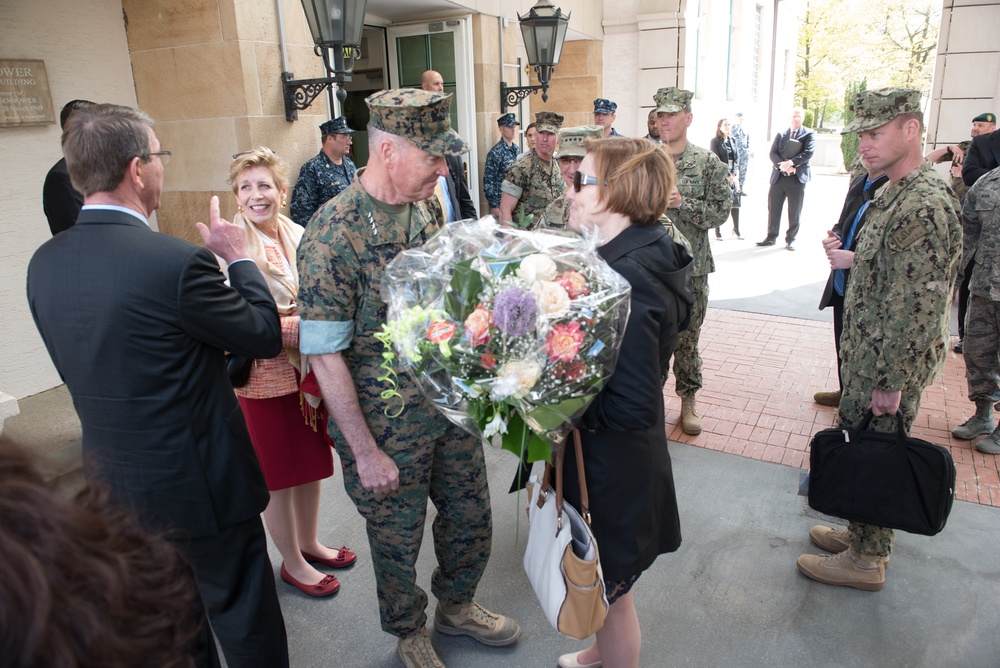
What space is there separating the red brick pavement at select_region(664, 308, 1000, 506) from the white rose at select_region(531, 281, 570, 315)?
3.13 meters

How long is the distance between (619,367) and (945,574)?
7.75 feet

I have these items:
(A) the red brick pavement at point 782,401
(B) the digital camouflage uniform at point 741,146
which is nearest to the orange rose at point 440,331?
(A) the red brick pavement at point 782,401

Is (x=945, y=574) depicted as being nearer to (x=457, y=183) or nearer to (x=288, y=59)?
(x=457, y=183)

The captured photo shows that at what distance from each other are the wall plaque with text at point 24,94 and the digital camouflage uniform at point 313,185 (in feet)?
5.52

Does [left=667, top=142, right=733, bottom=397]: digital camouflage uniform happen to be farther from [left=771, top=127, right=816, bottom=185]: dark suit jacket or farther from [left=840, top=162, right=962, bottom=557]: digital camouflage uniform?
[left=771, top=127, right=816, bottom=185]: dark suit jacket

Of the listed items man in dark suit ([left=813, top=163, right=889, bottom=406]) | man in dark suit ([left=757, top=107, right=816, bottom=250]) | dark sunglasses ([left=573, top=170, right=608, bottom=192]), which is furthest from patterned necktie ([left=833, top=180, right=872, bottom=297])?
man in dark suit ([left=757, top=107, right=816, bottom=250])

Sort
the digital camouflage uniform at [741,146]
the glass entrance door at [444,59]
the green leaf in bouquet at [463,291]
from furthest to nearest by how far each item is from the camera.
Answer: the digital camouflage uniform at [741,146]
the glass entrance door at [444,59]
the green leaf in bouquet at [463,291]

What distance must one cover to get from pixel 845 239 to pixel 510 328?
9.85ft

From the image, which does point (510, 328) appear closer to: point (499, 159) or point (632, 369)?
point (632, 369)

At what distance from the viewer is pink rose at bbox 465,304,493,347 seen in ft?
5.90

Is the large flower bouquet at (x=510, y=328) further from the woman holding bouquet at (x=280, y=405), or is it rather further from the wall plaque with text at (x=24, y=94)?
the wall plaque with text at (x=24, y=94)

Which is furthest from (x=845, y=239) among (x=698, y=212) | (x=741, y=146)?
(x=741, y=146)

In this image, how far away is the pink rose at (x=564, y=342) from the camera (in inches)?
70.2

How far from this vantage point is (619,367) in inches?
79.6
